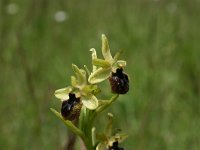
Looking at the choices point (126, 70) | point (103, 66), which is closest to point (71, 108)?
point (103, 66)

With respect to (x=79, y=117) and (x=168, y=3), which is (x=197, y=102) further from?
(x=168, y=3)

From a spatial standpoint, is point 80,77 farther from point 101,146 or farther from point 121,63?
point 101,146

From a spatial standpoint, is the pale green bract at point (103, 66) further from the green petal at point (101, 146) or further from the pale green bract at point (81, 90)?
the green petal at point (101, 146)

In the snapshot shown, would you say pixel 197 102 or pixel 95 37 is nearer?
pixel 197 102

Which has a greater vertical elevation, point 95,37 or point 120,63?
point 95,37

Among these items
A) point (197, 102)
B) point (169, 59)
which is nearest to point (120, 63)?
point (197, 102)

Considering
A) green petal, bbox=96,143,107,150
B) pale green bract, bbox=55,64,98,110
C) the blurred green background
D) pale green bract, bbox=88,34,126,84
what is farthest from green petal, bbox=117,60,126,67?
the blurred green background
